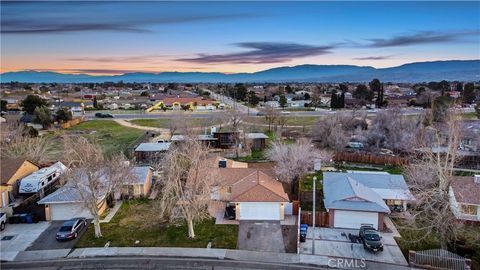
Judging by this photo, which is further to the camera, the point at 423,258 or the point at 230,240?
the point at 230,240

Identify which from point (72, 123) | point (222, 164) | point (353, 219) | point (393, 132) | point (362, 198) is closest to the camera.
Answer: point (353, 219)

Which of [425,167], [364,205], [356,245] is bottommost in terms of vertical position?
[356,245]

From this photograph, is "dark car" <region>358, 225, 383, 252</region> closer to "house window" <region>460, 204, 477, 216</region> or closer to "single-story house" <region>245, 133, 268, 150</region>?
"house window" <region>460, 204, 477, 216</region>

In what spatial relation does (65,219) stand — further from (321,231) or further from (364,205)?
(364,205)

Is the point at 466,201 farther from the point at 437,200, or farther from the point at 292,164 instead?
the point at 292,164

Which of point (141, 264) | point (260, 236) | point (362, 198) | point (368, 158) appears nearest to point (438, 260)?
point (362, 198)

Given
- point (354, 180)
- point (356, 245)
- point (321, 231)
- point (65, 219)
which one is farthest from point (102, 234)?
point (354, 180)

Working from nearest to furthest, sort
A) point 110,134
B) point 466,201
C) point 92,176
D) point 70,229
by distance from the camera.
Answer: point 70,229 → point 92,176 → point 466,201 → point 110,134

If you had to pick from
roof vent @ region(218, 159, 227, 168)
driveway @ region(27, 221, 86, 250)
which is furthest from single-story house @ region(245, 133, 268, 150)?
driveway @ region(27, 221, 86, 250)
